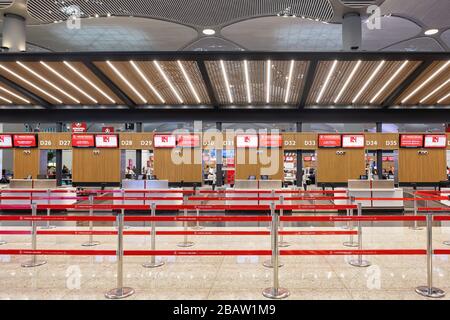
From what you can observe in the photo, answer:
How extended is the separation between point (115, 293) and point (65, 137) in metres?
13.4

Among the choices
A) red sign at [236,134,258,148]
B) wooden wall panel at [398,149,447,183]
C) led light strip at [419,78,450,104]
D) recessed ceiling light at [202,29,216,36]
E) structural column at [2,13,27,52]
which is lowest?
wooden wall panel at [398,149,447,183]

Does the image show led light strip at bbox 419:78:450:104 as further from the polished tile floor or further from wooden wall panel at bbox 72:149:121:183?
wooden wall panel at bbox 72:149:121:183

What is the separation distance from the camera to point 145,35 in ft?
48.9

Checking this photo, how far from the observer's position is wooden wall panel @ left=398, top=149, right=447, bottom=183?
14625 millimetres

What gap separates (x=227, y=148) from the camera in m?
14.8

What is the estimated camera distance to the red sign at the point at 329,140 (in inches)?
569

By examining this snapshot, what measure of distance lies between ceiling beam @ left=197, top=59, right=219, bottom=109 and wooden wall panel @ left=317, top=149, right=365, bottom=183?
5665mm

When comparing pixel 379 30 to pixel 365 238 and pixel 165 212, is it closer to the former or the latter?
pixel 365 238

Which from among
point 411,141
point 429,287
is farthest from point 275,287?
point 411,141

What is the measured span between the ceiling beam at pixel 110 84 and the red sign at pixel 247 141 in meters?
5.38

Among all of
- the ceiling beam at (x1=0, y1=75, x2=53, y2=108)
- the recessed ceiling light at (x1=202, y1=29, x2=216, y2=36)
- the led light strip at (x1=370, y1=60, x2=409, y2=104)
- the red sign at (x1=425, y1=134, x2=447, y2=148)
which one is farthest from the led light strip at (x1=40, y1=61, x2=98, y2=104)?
the red sign at (x1=425, y1=134, x2=447, y2=148)

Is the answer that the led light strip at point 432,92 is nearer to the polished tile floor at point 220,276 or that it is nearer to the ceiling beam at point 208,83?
the polished tile floor at point 220,276

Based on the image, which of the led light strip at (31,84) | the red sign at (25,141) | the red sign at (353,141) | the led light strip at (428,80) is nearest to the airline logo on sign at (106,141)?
the led light strip at (31,84)
